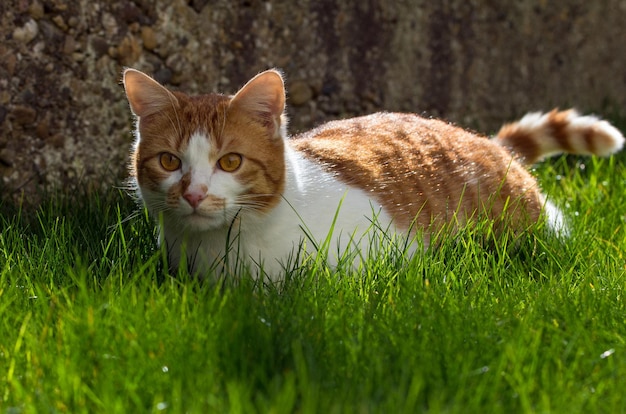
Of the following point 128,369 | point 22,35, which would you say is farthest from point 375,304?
point 22,35

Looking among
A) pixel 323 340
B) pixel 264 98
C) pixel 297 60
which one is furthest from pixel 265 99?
pixel 297 60

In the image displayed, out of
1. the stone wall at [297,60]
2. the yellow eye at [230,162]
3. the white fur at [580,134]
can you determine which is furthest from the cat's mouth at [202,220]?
the white fur at [580,134]

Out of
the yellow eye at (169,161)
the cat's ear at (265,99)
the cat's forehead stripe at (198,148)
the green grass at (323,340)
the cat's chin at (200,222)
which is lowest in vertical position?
the green grass at (323,340)

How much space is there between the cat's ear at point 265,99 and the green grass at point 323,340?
0.50m

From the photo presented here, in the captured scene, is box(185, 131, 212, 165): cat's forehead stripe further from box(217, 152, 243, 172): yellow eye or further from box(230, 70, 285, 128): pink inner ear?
box(230, 70, 285, 128): pink inner ear

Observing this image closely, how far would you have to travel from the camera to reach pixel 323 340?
1857 millimetres

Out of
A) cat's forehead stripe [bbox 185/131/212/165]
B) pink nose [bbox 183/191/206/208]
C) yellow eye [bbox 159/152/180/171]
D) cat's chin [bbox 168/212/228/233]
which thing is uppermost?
cat's forehead stripe [bbox 185/131/212/165]

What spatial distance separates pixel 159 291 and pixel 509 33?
3.95 m

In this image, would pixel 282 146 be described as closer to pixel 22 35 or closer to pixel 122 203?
pixel 122 203

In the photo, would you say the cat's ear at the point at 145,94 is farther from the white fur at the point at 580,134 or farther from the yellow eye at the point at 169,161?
the white fur at the point at 580,134

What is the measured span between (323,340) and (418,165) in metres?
1.21

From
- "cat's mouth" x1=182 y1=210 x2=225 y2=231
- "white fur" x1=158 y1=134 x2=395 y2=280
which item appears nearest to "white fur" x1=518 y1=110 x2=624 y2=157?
"white fur" x1=158 y1=134 x2=395 y2=280

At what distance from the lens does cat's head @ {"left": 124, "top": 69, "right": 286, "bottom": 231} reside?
7.72 ft

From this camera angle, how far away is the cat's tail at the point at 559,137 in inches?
131
